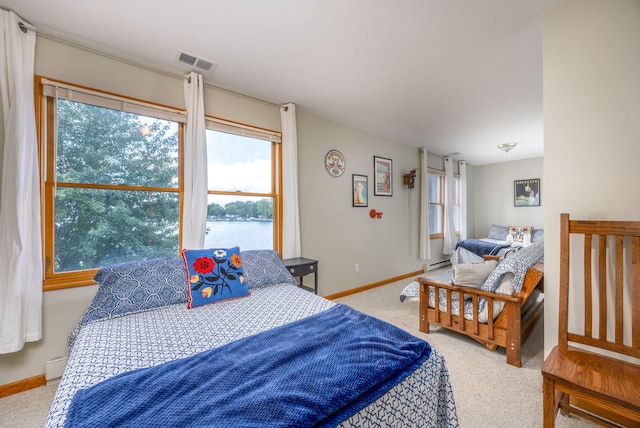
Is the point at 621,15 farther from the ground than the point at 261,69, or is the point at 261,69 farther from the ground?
the point at 261,69

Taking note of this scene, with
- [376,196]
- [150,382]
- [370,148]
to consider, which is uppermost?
[370,148]

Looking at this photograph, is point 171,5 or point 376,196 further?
point 376,196

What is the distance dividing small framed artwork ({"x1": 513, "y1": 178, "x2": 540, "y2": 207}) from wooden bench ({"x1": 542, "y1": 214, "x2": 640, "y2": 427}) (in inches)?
210

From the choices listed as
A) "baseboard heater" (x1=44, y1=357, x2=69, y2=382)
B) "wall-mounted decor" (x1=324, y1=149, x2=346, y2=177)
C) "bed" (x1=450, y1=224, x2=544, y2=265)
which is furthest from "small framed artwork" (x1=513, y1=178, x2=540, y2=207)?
"baseboard heater" (x1=44, y1=357, x2=69, y2=382)

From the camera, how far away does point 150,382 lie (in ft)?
3.02

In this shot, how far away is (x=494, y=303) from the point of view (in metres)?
2.26

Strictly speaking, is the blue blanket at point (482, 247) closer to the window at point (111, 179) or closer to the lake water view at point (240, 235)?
the lake water view at point (240, 235)

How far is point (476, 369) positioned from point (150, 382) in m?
2.26

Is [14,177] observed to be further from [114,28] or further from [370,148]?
[370,148]

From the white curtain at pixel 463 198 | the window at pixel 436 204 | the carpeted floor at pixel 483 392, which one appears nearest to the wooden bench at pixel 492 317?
the carpeted floor at pixel 483 392

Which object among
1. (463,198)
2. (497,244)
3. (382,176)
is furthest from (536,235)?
(382,176)

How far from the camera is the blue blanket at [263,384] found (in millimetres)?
773

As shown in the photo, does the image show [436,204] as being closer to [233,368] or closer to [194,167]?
[194,167]

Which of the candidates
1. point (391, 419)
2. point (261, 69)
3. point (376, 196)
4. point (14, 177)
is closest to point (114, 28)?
point (261, 69)
